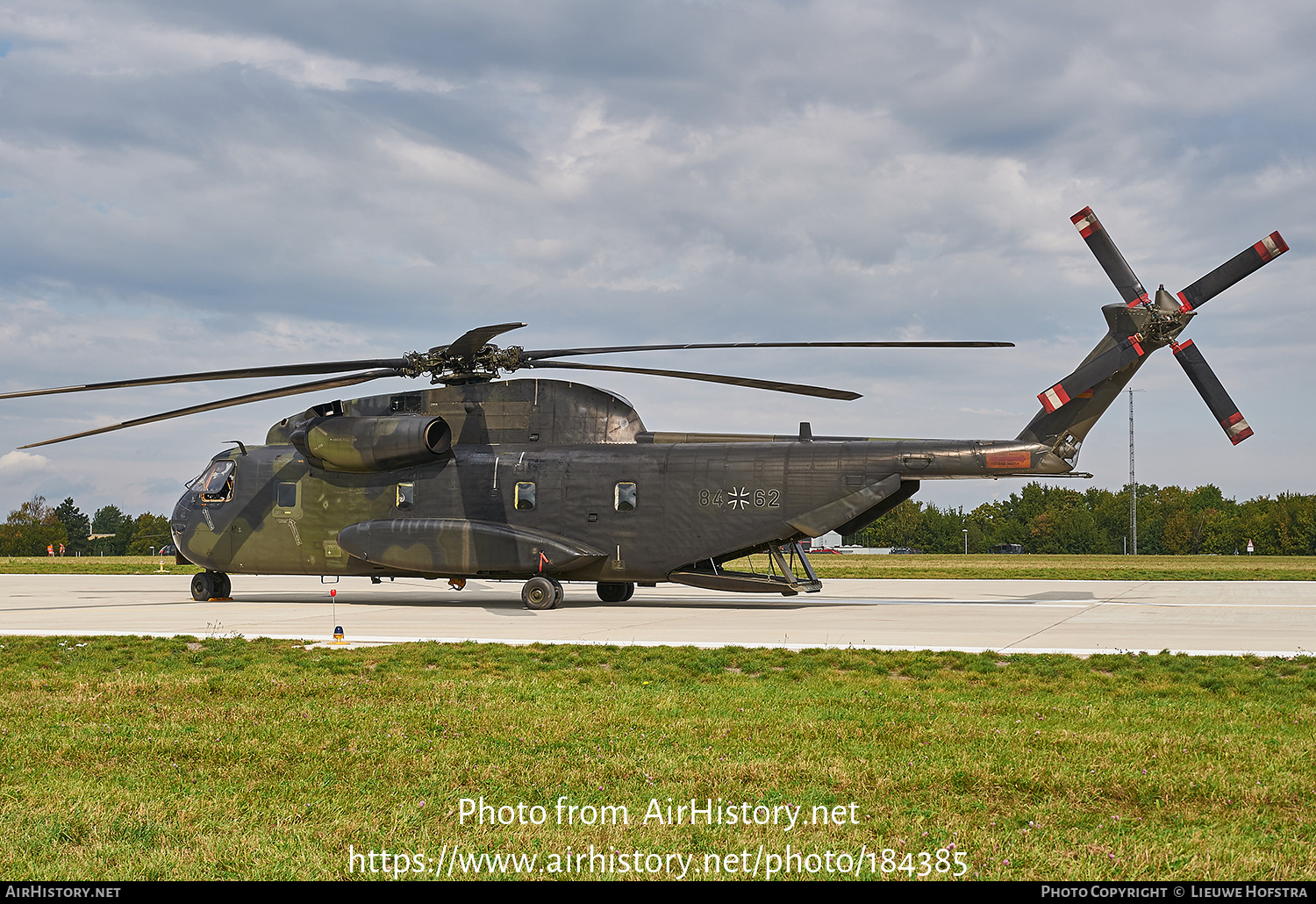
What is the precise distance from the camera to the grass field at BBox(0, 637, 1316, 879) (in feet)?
16.5

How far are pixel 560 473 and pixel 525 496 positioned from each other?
934 mm

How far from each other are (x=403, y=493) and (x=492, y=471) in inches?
85.7

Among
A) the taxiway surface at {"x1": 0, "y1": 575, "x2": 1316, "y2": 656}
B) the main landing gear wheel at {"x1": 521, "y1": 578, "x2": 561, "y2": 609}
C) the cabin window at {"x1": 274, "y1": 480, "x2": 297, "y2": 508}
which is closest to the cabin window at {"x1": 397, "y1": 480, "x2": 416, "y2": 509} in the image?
the taxiway surface at {"x1": 0, "y1": 575, "x2": 1316, "y2": 656}

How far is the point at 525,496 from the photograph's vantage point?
73.7 feet

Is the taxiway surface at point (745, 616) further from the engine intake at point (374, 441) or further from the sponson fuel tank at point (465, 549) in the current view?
the engine intake at point (374, 441)

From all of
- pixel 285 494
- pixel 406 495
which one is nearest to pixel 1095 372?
pixel 406 495

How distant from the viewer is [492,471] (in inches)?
894

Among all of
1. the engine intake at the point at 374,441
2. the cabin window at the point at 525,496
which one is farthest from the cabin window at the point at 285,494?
→ the cabin window at the point at 525,496

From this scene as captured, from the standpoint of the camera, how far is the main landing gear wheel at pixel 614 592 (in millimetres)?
24266

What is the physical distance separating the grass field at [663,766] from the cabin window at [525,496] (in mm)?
11058

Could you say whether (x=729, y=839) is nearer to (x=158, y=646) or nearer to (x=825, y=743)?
(x=825, y=743)

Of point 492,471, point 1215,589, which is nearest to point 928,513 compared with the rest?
point 1215,589

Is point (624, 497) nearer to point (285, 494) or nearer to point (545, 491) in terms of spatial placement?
point (545, 491)

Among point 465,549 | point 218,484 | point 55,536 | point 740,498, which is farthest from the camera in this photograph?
point 55,536
